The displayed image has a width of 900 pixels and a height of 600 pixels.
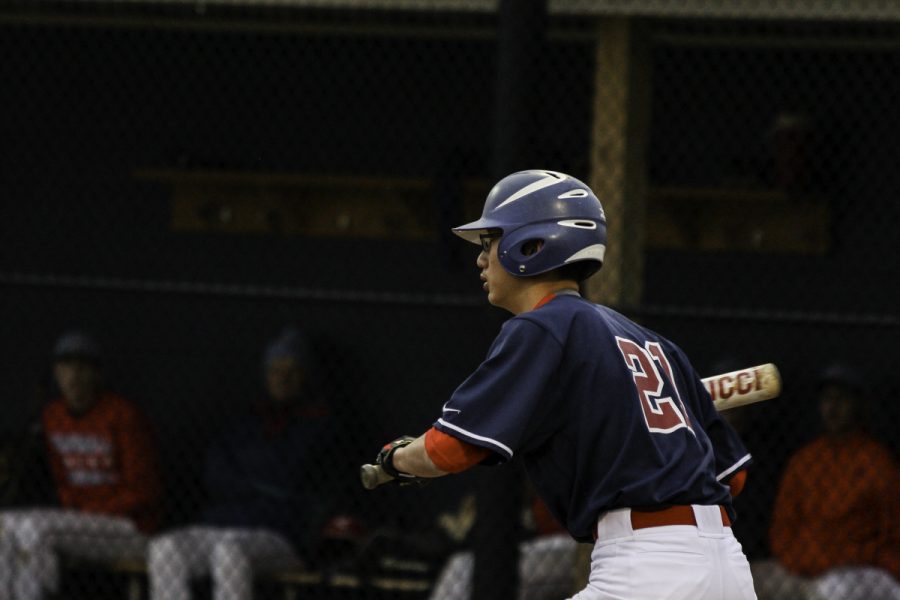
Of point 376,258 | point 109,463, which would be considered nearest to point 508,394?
point 109,463

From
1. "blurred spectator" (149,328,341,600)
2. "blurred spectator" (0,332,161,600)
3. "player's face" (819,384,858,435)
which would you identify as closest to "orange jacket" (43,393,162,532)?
"blurred spectator" (0,332,161,600)

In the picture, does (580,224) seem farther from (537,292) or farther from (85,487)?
(85,487)

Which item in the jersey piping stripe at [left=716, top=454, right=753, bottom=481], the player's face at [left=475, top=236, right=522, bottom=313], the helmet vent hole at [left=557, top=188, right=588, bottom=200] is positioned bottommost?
the jersey piping stripe at [left=716, top=454, right=753, bottom=481]

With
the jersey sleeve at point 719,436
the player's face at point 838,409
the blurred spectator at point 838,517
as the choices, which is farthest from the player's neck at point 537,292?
the player's face at point 838,409

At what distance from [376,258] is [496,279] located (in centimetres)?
395

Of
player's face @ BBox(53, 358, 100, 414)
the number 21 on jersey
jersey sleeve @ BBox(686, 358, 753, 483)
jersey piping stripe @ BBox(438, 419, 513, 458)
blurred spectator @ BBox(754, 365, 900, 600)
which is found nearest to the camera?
jersey piping stripe @ BBox(438, 419, 513, 458)

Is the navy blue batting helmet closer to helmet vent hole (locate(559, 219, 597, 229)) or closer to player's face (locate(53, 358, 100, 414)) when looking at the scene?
helmet vent hole (locate(559, 219, 597, 229))

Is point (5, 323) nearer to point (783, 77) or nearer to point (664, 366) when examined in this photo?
point (783, 77)

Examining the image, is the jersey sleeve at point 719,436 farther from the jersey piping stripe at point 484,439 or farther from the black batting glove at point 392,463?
the black batting glove at point 392,463

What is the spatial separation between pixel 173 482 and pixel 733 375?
3928 mm

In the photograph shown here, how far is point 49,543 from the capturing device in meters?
5.84

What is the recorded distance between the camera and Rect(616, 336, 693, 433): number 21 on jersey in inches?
115

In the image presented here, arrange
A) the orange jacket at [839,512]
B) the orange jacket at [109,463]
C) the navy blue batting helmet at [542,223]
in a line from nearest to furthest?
the navy blue batting helmet at [542,223]
the orange jacket at [839,512]
the orange jacket at [109,463]

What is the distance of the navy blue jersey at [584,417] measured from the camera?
9.30 ft
